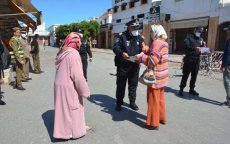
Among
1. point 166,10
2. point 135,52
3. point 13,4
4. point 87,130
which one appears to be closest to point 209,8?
point 166,10

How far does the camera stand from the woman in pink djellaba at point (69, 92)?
4.03 m

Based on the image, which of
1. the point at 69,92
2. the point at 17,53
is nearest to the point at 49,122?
the point at 69,92

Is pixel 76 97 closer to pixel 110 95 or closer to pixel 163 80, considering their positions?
pixel 163 80

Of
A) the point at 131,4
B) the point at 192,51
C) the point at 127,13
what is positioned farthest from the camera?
the point at 127,13

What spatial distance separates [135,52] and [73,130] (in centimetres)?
220

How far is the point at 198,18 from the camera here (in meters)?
26.6

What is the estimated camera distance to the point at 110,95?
24.7 ft

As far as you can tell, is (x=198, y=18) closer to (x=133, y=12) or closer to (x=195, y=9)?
(x=195, y=9)

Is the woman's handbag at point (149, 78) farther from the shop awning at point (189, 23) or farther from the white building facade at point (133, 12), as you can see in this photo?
the white building facade at point (133, 12)

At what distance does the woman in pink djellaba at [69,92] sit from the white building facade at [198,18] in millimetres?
21822

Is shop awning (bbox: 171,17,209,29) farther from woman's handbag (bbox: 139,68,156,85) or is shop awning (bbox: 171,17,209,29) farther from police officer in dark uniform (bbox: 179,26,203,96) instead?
woman's handbag (bbox: 139,68,156,85)

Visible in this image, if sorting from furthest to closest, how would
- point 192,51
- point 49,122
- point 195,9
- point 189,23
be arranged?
point 189,23 → point 195,9 → point 192,51 → point 49,122

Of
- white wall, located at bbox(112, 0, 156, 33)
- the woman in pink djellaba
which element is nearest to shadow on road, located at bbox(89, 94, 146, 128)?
the woman in pink djellaba

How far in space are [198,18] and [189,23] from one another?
1246 mm
